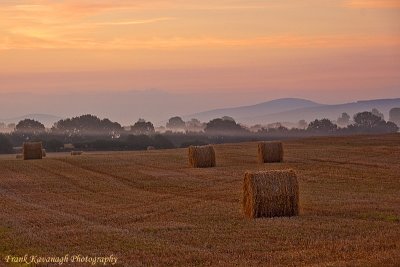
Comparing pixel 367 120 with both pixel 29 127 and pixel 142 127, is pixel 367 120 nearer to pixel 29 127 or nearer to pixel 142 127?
pixel 142 127

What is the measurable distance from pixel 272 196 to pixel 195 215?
2127 mm

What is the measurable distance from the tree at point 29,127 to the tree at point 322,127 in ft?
132

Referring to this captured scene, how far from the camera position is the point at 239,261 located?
50.8 ft

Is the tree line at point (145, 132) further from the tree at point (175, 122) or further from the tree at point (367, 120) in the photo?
the tree at point (175, 122)

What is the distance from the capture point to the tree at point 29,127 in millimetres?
120675

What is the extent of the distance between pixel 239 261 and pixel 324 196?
12320 millimetres

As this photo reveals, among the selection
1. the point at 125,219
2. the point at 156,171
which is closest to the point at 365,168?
the point at 156,171

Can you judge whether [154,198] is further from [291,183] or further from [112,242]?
[112,242]

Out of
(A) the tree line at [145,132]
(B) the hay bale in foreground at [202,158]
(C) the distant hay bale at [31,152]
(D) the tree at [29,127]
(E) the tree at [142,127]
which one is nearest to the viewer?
(B) the hay bale in foreground at [202,158]

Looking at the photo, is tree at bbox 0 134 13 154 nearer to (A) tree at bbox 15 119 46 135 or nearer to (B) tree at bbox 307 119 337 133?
(A) tree at bbox 15 119 46 135

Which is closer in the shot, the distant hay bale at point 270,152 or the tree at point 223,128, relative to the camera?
the distant hay bale at point 270,152

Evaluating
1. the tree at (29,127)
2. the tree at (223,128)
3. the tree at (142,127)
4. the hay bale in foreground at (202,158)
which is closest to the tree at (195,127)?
the tree at (223,128)

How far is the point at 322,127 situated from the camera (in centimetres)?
12812

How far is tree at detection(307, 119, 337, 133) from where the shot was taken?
12506 centimetres
